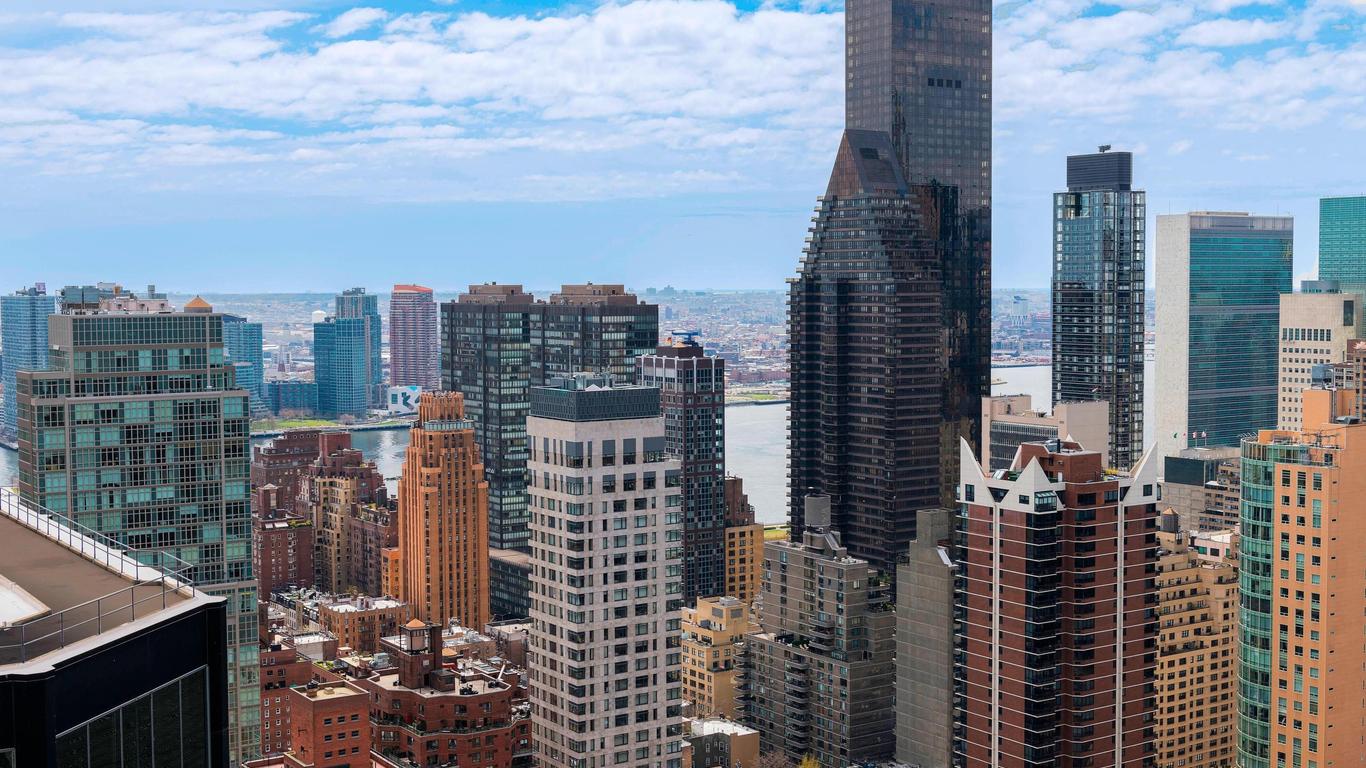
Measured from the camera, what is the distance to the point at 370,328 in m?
82.2

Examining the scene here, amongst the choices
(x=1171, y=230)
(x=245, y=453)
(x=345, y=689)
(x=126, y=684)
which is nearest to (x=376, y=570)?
(x=345, y=689)

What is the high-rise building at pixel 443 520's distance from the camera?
39188mm

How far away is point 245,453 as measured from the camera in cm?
2020

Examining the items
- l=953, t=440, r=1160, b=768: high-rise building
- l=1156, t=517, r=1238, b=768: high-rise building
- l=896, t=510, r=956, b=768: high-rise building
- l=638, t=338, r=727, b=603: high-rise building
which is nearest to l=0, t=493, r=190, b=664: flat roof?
l=953, t=440, r=1160, b=768: high-rise building

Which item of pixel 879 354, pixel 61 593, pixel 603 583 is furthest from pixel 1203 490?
pixel 61 593

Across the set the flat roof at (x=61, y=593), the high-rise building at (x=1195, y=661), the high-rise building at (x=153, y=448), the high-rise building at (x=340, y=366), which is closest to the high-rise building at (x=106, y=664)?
the flat roof at (x=61, y=593)

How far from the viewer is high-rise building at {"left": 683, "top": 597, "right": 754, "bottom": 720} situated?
33.3 m

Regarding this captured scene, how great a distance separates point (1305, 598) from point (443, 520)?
80.4 feet

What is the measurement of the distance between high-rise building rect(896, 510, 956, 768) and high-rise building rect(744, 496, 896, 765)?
4.93ft

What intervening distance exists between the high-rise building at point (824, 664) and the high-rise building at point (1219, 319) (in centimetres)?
2952

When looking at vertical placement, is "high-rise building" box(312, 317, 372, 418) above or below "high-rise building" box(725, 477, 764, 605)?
above

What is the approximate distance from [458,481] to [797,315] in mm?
14161

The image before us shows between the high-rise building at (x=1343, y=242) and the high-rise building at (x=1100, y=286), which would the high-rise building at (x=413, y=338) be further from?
the high-rise building at (x=1343, y=242)

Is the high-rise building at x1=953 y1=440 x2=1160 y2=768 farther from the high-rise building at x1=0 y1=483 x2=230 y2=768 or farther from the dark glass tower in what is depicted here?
the dark glass tower
